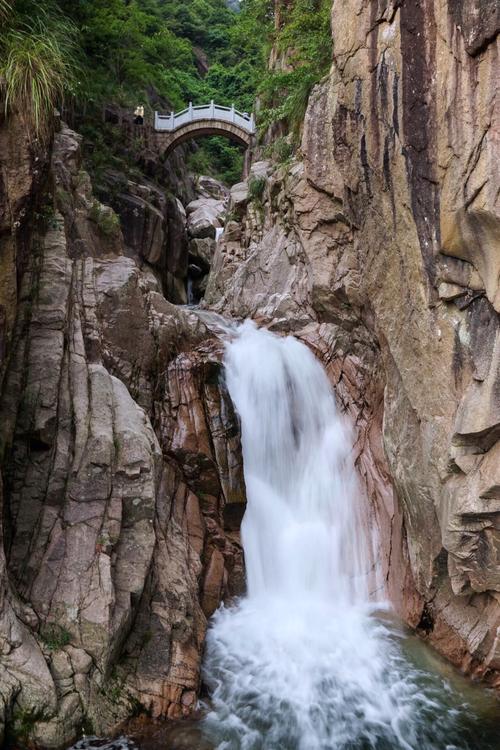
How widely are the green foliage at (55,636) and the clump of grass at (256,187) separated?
14963 mm

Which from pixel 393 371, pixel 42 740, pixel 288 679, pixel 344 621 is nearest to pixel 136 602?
pixel 42 740

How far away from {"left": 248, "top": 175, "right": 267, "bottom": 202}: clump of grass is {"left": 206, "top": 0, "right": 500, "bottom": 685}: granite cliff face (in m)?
7.77

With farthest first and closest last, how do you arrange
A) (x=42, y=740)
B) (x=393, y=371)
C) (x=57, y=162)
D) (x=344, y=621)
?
(x=57, y=162), (x=393, y=371), (x=344, y=621), (x=42, y=740)

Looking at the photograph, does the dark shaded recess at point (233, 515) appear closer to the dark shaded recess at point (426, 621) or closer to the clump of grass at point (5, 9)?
the dark shaded recess at point (426, 621)

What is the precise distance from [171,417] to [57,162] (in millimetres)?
5890

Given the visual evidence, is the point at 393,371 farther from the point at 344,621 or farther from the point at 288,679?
the point at 288,679

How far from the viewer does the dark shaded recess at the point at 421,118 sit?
6.76m

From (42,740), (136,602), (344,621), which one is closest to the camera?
(42,740)

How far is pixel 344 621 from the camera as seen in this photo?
884 cm

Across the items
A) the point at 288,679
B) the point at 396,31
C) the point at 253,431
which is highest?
the point at 396,31

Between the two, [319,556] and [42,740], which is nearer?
[42,740]

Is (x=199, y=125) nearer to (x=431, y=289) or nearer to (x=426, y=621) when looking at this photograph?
(x=431, y=289)

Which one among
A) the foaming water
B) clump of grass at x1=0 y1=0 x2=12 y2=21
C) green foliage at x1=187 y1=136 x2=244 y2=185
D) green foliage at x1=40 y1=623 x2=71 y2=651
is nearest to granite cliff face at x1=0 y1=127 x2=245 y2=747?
green foliage at x1=40 y1=623 x2=71 y2=651

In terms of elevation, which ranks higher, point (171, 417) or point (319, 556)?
point (171, 417)
